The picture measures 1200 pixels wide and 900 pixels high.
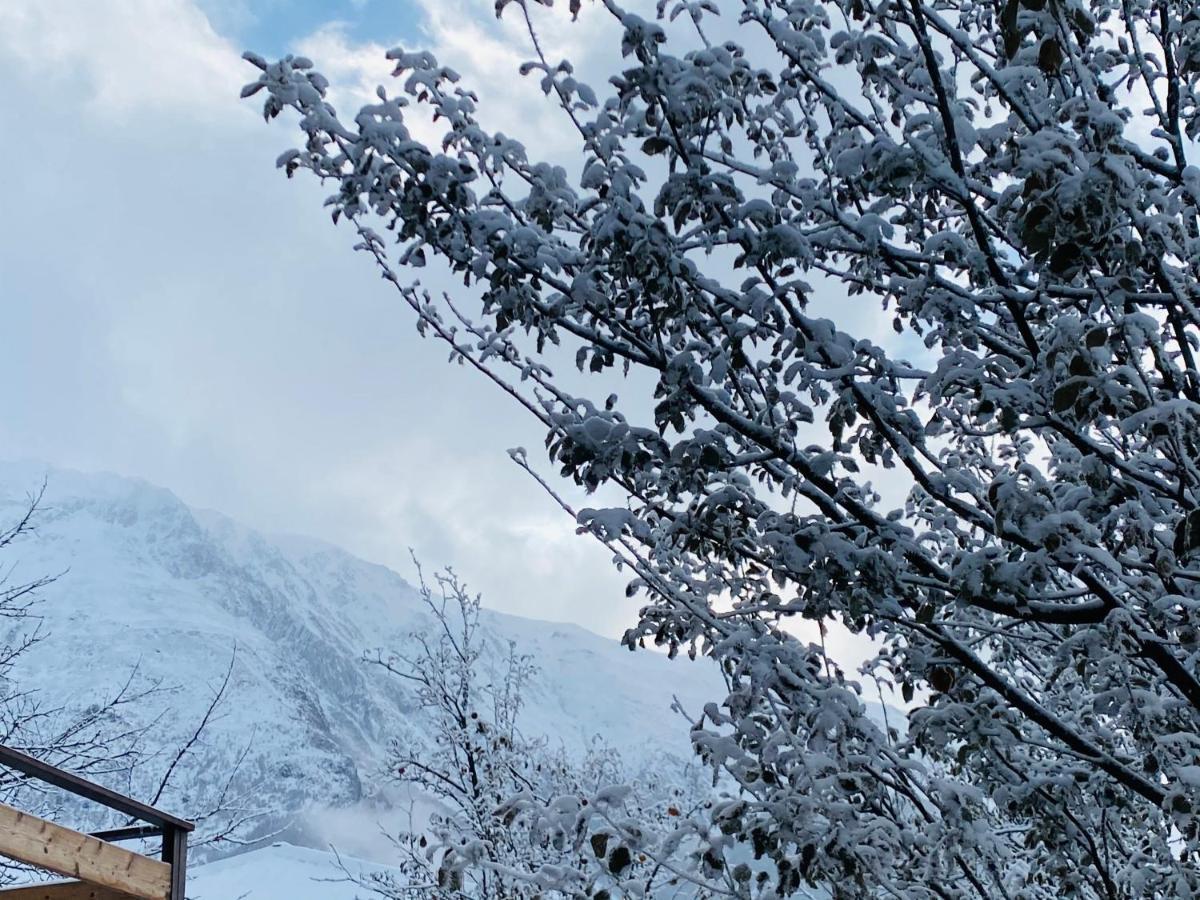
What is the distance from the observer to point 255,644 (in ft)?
463

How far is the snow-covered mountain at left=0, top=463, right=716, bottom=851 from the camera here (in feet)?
392

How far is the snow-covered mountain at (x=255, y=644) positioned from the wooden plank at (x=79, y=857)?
337ft

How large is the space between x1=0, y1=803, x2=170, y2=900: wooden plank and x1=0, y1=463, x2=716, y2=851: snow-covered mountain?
337ft

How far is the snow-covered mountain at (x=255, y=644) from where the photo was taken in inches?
4705

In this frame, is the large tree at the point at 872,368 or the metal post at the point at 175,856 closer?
the large tree at the point at 872,368

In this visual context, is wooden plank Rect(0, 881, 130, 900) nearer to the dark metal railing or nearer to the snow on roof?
the dark metal railing

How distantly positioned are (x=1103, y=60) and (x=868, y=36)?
1.12 m

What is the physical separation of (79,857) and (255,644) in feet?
489

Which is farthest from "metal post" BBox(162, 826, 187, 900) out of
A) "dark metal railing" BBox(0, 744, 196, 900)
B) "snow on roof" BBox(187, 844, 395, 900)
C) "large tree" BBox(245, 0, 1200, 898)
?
"snow on roof" BBox(187, 844, 395, 900)

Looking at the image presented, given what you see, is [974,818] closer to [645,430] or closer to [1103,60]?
[645,430]

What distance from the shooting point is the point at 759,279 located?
263cm

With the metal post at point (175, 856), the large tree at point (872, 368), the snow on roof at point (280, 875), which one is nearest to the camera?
the large tree at point (872, 368)

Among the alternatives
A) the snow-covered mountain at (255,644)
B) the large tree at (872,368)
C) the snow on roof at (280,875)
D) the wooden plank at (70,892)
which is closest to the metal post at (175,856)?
the wooden plank at (70,892)

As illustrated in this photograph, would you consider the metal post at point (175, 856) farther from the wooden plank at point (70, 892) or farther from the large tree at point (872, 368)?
the large tree at point (872, 368)
